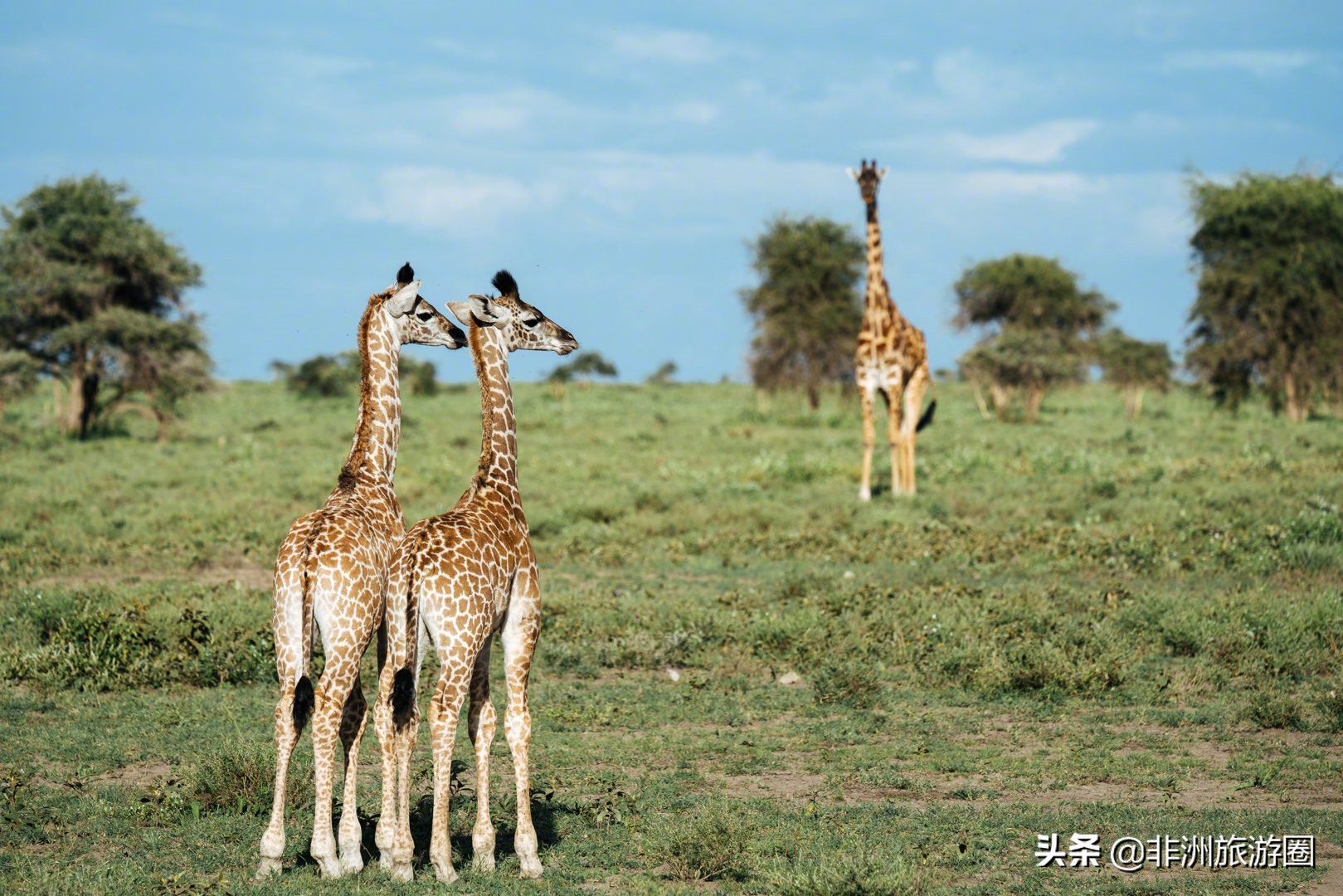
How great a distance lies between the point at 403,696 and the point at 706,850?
5.72ft

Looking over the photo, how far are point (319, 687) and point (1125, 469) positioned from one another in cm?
1960

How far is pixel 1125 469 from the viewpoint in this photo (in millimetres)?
23516

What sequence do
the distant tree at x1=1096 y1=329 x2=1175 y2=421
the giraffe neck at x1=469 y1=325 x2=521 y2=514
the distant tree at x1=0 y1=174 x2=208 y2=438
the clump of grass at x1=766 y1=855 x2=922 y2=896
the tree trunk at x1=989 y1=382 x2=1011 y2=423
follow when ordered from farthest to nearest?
the distant tree at x1=1096 y1=329 x2=1175 y2=421, the tree trunk at x1=989 y1=382 x2=1011 y2=423, the distant tree at x1=0 y1=174 x2=208 y2=438, the giraffe neck at x1=469 y1=325 x2=521 y2=514, the clump of grass at x1=766 y1=855 x2=922 y2=896

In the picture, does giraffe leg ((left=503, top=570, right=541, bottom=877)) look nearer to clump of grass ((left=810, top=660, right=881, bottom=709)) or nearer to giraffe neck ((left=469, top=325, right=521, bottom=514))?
giraffe neck ((left=469, top=325, right=521, bottom=514))

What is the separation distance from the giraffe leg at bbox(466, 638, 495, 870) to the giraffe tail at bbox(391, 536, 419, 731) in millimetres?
304

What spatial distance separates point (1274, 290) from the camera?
3928 cm

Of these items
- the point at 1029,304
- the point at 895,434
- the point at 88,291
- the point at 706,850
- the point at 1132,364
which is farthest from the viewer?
the point at 1029,304

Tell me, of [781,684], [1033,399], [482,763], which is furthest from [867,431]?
[1033,399]

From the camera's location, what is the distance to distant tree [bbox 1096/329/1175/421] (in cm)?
4888

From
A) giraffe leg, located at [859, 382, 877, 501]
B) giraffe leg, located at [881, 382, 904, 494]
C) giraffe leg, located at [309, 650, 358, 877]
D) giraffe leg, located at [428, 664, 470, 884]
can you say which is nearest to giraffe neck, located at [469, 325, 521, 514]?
giraffe leg, located at [428, 664, 470, 884]

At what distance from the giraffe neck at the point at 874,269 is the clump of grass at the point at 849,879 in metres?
16.0

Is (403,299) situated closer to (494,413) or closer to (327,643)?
(494,413)

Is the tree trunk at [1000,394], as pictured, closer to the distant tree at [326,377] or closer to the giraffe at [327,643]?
the distant tree at [326,377]

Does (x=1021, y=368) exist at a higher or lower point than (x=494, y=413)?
higher
